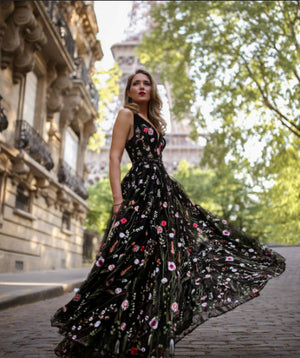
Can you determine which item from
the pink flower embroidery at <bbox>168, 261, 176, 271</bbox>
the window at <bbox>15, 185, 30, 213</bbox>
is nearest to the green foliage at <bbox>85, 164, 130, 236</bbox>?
the window at <bbox>15, 185, 30, 213</bbox>

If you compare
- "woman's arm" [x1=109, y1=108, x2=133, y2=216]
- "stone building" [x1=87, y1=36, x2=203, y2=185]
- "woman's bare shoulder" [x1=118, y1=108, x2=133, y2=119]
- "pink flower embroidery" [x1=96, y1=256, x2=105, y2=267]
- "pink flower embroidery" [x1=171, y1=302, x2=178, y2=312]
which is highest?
"stone building" [x1=87, y1=36, x2=203, y2=185]

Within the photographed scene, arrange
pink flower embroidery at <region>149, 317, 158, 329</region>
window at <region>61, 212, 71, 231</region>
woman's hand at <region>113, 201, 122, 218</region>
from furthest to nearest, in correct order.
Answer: window at <region>61, 212, 71, 231</region> < woman's hand at <region>113, 201, 122, 218</region> < pink flower embroidery at <region>149, 317, 158, 329</region>

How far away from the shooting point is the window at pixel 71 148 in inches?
749

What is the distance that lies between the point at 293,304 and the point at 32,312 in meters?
3.04

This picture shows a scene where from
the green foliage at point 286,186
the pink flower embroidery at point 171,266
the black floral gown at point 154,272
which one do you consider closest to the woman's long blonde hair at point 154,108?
the black floral gown at point 154,272

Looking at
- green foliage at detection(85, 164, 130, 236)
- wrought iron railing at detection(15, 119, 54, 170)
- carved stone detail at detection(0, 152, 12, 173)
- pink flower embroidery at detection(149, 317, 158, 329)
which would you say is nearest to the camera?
pink flower embroidery at detection(149, 317, 158, 329)

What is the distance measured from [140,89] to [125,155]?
41776mm

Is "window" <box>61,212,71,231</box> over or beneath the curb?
over

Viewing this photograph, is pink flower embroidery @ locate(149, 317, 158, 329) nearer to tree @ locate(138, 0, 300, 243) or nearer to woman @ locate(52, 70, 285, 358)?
woman @ locate(52, 70, 285, 358)

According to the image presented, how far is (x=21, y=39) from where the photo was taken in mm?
12344

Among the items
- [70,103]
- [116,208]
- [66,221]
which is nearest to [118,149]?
[116,208]

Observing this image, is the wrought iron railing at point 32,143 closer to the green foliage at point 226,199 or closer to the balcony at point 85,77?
the balcony at point 85,77

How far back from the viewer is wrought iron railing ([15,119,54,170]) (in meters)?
12.4

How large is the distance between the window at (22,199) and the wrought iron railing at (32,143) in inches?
39.3
